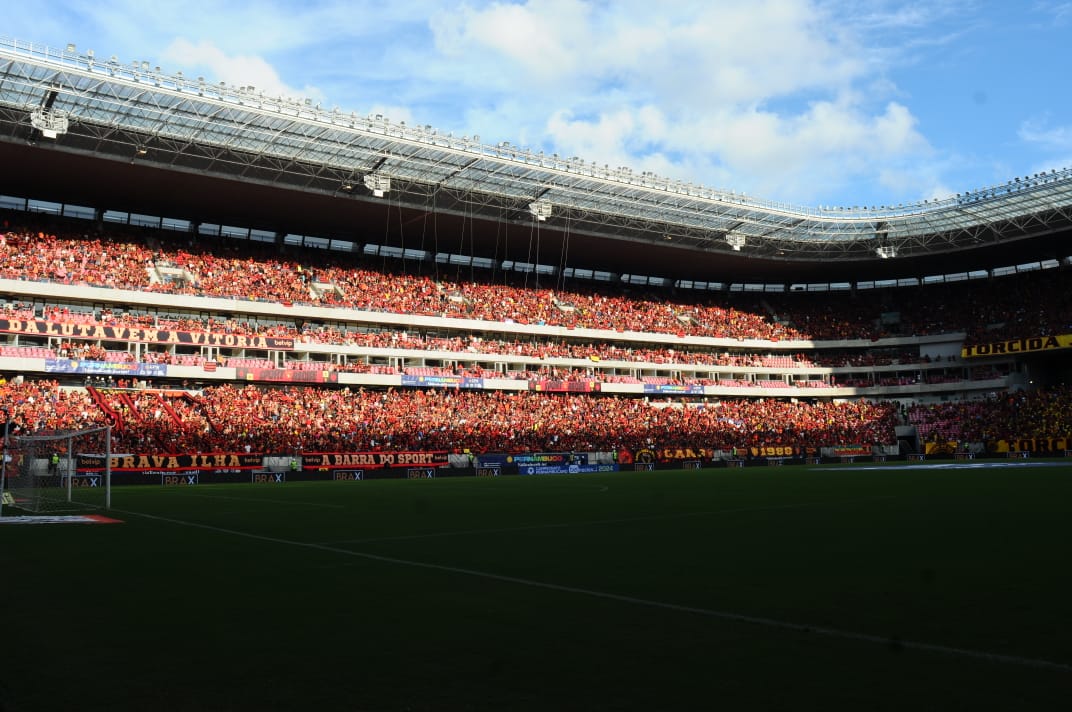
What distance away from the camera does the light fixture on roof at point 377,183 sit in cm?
5505

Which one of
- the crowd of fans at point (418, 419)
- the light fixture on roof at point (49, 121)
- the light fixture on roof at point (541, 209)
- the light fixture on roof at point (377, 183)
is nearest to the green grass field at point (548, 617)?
the light fixture on roof at point (49, 121)

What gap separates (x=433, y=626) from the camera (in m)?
7.49

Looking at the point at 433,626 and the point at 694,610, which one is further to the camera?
the point at 694,610

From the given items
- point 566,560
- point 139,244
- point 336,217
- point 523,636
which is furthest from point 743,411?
point 523,636

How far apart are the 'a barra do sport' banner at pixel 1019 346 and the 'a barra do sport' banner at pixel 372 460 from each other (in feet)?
165

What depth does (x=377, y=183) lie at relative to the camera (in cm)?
5541

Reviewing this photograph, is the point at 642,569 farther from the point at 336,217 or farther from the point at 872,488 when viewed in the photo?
the point at 336,217

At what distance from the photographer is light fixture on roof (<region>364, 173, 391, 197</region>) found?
55.0 m

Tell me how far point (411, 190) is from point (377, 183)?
5.15 meters

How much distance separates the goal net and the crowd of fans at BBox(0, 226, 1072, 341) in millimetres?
18883

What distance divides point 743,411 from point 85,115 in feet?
184

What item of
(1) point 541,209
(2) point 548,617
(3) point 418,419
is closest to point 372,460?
(3) point 418,419

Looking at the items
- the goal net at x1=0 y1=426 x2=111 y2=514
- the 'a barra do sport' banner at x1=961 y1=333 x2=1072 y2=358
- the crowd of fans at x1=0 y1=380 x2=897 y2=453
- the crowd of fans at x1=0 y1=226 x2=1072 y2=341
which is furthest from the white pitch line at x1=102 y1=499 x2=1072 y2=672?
the 'a barra do sport' banner at x1=961 y1=333 x2=1072 y2=358

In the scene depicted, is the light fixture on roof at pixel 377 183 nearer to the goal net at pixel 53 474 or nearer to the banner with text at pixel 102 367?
the banner with text at pixel 102 367
